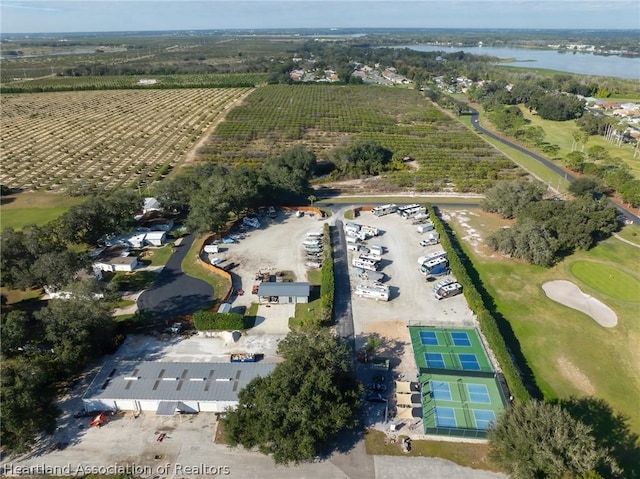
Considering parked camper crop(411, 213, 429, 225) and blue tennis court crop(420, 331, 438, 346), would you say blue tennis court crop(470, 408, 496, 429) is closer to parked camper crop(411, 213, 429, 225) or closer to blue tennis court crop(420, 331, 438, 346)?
blue tennis court crop(420, 331, 438, 346)

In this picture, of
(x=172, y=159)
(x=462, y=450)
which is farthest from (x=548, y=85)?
(x=462, y=450)

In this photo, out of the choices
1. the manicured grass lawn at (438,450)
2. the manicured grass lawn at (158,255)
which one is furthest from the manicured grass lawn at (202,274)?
the manicured grass lawn at (438,450)

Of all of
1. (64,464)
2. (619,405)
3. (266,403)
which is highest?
(266,403)

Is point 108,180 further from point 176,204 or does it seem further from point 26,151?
point 26,151

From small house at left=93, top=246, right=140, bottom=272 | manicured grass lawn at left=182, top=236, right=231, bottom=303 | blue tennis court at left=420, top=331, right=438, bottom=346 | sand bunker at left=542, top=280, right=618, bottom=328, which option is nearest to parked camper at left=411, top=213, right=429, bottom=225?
sand bunker at left=542, top=280, right=618, bottom=328

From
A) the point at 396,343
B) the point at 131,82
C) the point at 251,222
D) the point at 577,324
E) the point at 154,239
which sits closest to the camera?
the point at 396,343

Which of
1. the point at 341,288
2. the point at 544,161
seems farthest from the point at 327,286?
the point at 544,161

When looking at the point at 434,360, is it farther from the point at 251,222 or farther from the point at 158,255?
the point at 158,255
